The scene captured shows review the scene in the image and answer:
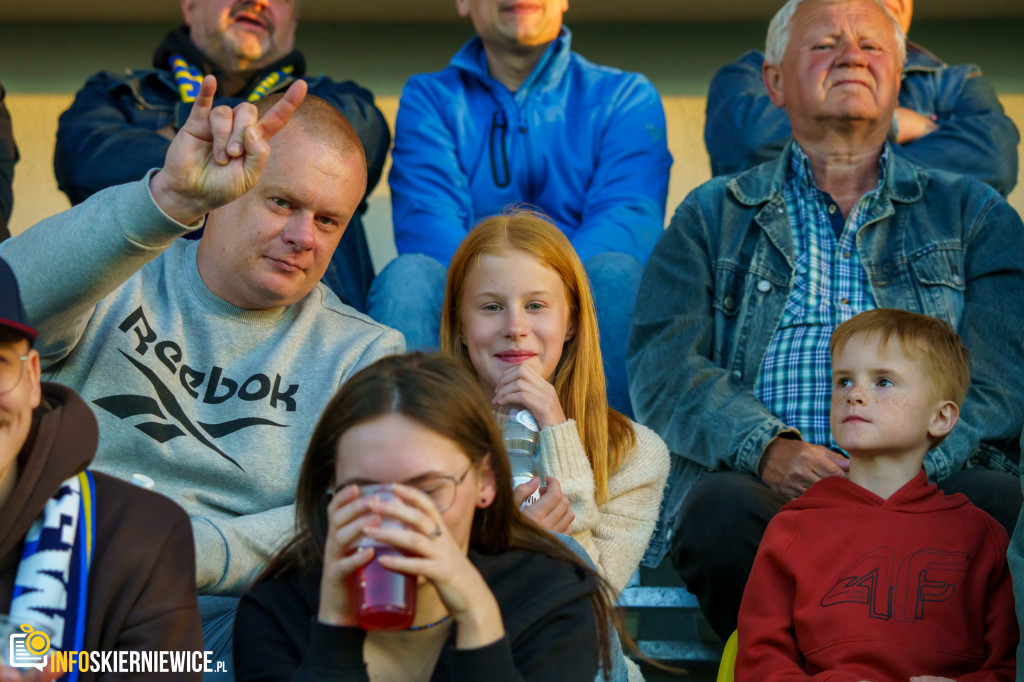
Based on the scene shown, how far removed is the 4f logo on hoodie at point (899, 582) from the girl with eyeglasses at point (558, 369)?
17.8 inches

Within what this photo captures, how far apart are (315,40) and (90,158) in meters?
1.77

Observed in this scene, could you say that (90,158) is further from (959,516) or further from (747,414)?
(959,516)

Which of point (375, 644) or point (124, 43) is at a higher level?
point (124, 43)

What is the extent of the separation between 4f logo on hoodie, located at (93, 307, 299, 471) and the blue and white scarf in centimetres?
57

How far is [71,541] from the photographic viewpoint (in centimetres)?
134

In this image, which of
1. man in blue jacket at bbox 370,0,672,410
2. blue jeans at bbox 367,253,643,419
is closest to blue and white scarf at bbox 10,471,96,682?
blue jeans at bbox 367,253,643,419

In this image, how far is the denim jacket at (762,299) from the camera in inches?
97.1

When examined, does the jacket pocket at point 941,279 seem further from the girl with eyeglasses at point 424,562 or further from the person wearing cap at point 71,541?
the person wearing cap at point 71,541

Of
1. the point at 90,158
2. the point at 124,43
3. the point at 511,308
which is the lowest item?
the point at 511,308

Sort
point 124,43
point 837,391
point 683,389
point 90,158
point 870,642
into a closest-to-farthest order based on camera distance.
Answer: point 870,642
point 837,391
point 683,389
point 90,158
point 124,43

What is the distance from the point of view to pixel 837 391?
2.05m

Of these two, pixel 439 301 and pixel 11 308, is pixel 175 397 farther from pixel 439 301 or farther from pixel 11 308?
pixel 439 301

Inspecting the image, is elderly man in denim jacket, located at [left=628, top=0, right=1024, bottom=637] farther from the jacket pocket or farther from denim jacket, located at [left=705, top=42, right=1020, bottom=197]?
denim jacket, located at [left=705, top=42, right=1020, bottom=197]

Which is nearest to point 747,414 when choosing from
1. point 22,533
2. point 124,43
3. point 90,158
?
point 22,533
